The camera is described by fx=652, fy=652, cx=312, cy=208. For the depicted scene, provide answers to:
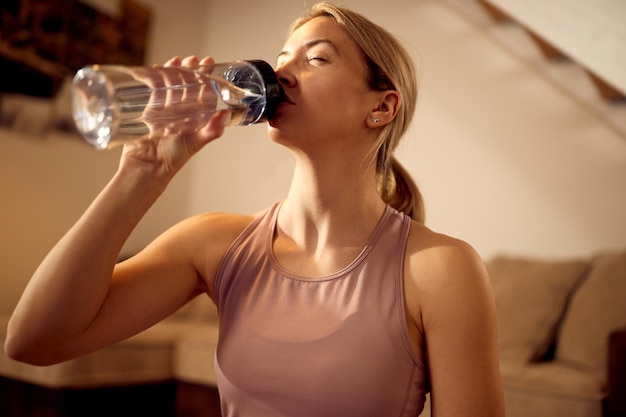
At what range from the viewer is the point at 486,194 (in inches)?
127

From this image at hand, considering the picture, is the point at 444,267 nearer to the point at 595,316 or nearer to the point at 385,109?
the point at 385,109

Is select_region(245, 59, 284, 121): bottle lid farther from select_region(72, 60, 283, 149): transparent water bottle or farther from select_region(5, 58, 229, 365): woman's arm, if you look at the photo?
select_region(5, 58, 229, 365): woman's arm

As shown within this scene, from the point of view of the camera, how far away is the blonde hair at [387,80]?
46.9 inches

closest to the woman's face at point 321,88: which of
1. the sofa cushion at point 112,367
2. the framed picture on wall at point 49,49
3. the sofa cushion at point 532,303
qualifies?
the sofa cushion at point 532,303

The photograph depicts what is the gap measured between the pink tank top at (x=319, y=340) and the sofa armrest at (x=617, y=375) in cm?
107

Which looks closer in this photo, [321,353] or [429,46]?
[321,353]

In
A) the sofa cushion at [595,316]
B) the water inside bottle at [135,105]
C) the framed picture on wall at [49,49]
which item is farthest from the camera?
the framed picture on wall at [49,49]

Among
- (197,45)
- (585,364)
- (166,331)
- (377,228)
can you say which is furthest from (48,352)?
(197,45)

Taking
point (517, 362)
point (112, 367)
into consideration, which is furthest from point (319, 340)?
point (112, 367)

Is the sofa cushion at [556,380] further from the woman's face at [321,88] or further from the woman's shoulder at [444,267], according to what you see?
the woman's face at [321,88]

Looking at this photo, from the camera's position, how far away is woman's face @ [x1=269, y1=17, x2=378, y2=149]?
3.64ft

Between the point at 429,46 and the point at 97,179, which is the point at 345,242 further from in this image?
the point at 97,179

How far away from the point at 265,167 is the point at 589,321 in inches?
87.2

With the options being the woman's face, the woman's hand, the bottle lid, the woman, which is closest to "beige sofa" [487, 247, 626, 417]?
the woman
